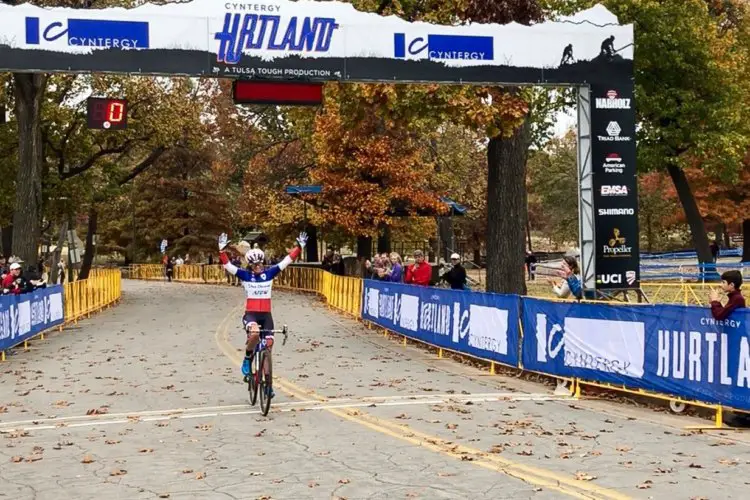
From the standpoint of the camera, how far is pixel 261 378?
1128 centimetres

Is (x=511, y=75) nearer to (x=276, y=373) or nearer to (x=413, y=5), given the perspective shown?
(x=413, y=5)

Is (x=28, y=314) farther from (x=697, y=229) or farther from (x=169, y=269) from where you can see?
(x=169, y=269)

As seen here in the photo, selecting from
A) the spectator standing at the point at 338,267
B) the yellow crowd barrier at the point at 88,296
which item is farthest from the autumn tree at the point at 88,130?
the spectator standing at the point at 338,267

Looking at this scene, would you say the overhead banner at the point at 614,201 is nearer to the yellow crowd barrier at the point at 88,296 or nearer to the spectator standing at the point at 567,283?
the spectator standing at the point at 567,283

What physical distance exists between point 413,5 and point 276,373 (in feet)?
30.4

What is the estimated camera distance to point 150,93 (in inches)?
1578

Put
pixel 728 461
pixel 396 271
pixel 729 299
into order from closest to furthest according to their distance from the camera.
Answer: pixel 728 461 → pixel 729 299 → pixel 396 271

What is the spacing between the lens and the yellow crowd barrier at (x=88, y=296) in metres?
28.0

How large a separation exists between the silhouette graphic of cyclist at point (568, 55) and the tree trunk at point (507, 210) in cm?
230

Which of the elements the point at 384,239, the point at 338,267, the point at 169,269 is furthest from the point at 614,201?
the point at 169,269

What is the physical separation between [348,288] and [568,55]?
1340 centimetres

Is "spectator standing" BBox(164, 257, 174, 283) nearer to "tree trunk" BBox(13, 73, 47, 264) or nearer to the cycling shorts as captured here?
"tree trunk" BBox(13, 73, 47, 264)

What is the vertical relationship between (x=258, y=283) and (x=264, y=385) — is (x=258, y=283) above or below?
above

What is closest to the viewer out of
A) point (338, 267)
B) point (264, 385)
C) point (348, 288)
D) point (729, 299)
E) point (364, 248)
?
point (729, 299)
